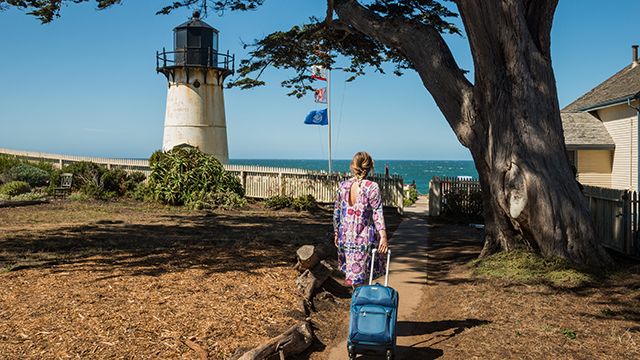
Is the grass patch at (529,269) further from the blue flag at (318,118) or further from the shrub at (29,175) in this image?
the shrub at (29,175)

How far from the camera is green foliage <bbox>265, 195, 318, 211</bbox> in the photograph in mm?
19672

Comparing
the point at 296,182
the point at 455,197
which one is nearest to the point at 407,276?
the point at 455,197

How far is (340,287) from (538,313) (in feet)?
9.56

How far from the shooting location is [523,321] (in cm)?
613

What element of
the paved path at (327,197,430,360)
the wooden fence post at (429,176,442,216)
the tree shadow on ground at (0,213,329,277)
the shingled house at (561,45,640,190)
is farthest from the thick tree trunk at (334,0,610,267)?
the shingled house at (561,45,640,190)

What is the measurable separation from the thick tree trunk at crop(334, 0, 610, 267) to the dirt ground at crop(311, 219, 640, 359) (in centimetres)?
111

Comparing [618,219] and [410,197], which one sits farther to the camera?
Result: [410,197]

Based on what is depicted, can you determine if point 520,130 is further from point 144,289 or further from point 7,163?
point 7,163

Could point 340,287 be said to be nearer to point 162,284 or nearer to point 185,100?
point 162,284

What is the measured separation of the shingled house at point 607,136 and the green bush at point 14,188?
22.3 metres

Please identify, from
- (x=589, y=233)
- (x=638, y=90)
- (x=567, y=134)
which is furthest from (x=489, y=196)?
(x=567, y=134)

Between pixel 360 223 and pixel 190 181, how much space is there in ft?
52.4

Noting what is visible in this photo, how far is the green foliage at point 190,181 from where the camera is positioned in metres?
20.1

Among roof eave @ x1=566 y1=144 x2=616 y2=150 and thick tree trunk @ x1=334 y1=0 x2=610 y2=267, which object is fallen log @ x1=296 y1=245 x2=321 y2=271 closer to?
thick tree trunk @ x1=334 y1=0 x2=610 y2=267
